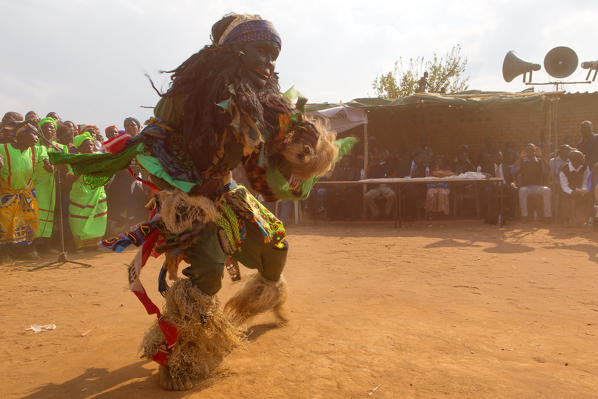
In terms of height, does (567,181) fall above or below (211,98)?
below

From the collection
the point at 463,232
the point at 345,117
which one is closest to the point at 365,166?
the point at 345,117

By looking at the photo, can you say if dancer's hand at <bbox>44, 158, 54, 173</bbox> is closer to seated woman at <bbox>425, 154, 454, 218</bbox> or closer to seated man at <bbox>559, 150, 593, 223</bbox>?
seated woman at <bbox>425, 154, 454, 218</bbox>

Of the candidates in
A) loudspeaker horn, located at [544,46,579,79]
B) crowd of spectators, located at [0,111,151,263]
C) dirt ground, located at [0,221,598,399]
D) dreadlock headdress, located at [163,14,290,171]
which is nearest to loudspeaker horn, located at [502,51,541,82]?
loudspeaker horn, located at [544,46,579,79]

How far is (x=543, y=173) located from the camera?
10.3 m

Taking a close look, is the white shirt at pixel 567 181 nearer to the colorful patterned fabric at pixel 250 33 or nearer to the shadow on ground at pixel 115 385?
the colorful patterned fabric at pixel 250 33

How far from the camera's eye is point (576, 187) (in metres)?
9.40

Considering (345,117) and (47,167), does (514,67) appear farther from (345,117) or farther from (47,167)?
(47,167)

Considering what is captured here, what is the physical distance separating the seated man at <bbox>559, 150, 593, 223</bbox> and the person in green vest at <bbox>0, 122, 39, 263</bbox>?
9.98 meters

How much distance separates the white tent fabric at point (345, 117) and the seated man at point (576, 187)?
479 centimetres

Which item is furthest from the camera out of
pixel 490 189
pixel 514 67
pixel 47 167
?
pixel 514 67

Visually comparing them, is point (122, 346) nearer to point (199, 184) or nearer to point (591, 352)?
point (199, 184)

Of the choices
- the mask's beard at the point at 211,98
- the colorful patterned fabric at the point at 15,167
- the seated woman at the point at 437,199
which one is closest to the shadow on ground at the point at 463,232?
the seated woman at the point at 437,199

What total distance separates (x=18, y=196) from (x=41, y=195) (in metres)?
0.41

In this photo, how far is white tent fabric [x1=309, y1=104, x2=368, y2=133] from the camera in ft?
38.2
